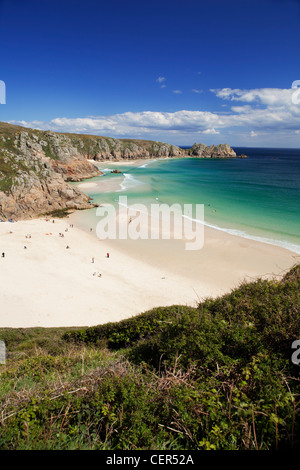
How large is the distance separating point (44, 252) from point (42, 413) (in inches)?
919

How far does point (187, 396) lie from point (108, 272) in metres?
18.3

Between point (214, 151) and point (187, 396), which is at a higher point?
point (214, 151)

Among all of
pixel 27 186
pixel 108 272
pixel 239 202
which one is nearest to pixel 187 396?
pixel 108 272

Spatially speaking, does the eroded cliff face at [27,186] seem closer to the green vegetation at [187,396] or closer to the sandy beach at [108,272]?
the sandy beach at [108,272]

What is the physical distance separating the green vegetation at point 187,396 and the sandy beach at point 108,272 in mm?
8455

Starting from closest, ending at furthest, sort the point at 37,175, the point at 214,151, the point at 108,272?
the point at 108,272 < the point at 37,175 < the point at 214,151

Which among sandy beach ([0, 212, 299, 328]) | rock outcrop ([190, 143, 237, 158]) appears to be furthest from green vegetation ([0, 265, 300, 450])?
rock outcrop ([190, 143, 237, 158])

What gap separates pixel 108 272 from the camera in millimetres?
21609

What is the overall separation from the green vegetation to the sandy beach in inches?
333

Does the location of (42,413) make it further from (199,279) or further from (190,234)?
(190,234)

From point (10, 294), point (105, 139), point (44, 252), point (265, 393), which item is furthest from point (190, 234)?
point (105, 139)

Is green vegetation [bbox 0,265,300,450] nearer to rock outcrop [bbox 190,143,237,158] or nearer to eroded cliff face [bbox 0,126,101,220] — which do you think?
eroded cliff face [bbox 0,126,101,220]

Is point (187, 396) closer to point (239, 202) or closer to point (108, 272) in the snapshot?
point (108, 272)

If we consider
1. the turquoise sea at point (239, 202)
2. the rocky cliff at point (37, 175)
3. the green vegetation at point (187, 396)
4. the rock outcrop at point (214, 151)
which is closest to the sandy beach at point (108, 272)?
the turquoise sea at point (239, 202)
